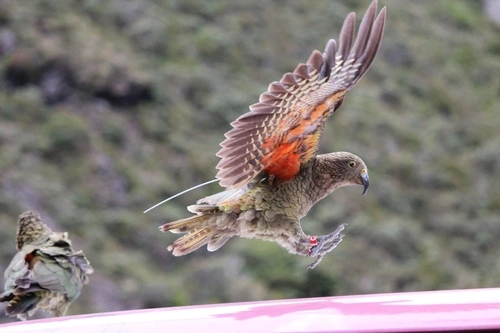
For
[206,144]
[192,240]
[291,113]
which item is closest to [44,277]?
[192,240]

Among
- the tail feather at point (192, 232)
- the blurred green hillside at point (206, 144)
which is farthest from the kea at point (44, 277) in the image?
the blurred green hillside at point (206, 144)

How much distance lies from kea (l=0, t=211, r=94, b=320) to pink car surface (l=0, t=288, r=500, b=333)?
1.85 metres

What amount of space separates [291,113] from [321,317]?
5.51ft

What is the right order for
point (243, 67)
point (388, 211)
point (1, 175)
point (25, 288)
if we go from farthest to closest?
point (243, 67)
point (388, 211)
point (1, 175)
point (25, 288)

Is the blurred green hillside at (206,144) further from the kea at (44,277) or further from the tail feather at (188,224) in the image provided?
the tail feather at (188,224)

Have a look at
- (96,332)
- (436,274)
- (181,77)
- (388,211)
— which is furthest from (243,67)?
(96,332)

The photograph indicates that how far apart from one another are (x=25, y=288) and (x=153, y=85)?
12994mm

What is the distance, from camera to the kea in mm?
4695

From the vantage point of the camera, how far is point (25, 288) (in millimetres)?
4652

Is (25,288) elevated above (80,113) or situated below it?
below

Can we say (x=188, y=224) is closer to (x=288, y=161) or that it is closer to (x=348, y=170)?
(x=288, y=161)

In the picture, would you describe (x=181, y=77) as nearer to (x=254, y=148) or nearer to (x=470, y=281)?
(x=470, y=281)

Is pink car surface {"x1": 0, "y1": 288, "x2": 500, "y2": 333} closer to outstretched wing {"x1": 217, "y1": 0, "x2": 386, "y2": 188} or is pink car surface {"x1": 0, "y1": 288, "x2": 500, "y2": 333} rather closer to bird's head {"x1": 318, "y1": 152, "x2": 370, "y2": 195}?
outstretched wing {"x1": 217, "y1": 0, "x2": 386, "y2": 188}

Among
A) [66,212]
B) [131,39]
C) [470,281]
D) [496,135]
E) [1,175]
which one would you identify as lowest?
[470,281]
